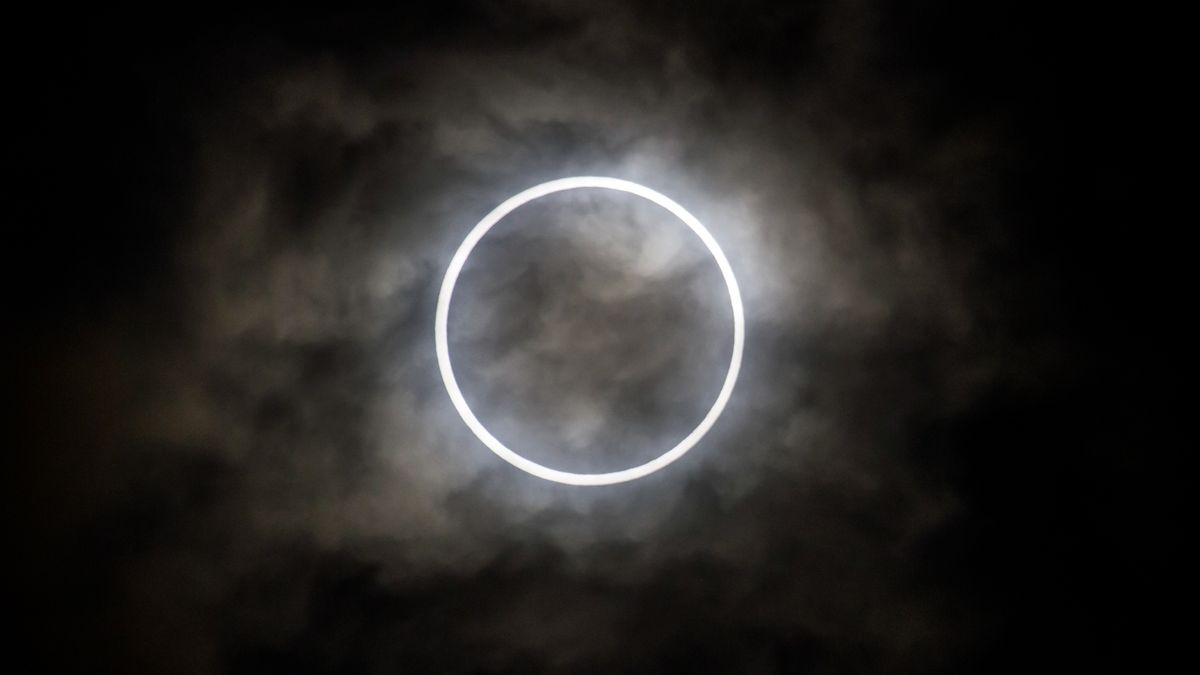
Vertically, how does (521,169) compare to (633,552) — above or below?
above

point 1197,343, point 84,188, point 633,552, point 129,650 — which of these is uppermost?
point 84,188

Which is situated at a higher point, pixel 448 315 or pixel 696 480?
pixel 448 315

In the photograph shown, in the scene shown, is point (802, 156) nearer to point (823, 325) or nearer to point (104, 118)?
point (823, 325)

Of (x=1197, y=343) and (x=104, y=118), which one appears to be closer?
(x=104, y=118)

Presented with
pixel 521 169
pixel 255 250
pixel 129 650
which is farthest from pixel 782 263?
pixel 129 650

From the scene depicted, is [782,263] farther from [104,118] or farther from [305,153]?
[104,118]

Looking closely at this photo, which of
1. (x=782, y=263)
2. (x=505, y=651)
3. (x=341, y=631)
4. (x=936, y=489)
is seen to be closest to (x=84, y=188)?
(x=341, y=631)
